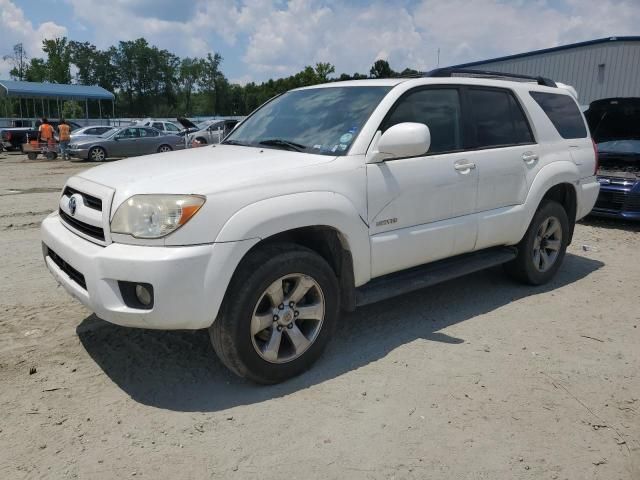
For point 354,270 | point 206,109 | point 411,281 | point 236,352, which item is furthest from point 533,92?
point 206,109

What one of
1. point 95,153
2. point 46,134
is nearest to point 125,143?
point 95,153

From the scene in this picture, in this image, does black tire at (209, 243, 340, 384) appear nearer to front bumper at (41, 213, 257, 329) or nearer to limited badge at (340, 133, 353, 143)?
front bumper at (41, 213, 257, 329)

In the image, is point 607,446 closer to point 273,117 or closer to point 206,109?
point 273,117

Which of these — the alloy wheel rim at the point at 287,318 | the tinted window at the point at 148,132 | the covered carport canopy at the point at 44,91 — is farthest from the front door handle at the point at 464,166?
the covered carport canopy at the point at 44,91

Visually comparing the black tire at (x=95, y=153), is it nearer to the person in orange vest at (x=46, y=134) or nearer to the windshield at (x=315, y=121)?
the person in orange vest at (x=46, y=134)

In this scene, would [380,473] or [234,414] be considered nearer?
[380,473]

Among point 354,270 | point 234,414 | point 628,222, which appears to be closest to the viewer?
point 234,414

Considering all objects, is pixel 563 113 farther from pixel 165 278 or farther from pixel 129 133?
pixel 129 133

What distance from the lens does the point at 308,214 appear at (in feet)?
10.7

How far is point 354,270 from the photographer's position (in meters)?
3.57

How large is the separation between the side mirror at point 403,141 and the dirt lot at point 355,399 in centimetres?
139

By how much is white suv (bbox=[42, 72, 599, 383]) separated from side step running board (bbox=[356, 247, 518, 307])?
0.05 ft

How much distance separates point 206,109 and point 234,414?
10045cm

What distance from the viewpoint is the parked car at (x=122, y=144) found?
20312mm
